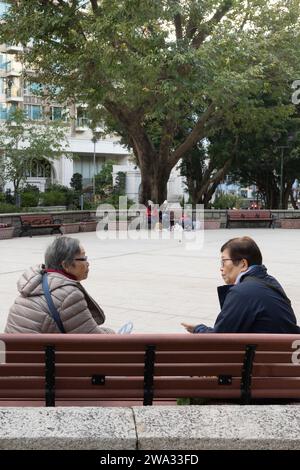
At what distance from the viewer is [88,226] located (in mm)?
23297

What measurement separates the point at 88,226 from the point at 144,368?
19933 millimetres

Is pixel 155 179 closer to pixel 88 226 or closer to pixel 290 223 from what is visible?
pixel 88 226

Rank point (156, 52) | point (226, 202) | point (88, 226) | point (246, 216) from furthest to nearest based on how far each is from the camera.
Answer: point (226, 202) → point (246, 216) → point (88, 226) → point (156, 52)

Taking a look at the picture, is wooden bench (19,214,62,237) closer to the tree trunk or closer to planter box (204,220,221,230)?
the tree trunk

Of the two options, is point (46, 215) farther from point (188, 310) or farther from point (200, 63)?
point (188, 310)

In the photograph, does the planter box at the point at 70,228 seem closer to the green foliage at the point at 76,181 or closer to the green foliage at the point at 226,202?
the green foliage at the point at 226,202

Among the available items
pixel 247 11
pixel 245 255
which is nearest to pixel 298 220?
pixel 247 11

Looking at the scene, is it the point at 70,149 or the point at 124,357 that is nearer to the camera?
the point at 124,357

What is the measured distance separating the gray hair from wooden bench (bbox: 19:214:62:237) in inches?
647

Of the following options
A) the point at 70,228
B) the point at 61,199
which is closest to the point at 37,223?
the point at 70,228

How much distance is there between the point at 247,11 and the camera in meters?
22.8

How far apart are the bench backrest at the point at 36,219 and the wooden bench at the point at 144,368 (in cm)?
1721

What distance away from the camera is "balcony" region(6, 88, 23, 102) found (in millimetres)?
55500

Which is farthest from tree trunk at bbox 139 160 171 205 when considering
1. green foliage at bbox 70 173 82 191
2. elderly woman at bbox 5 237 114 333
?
green foliage at bbox 70 173 82 191
